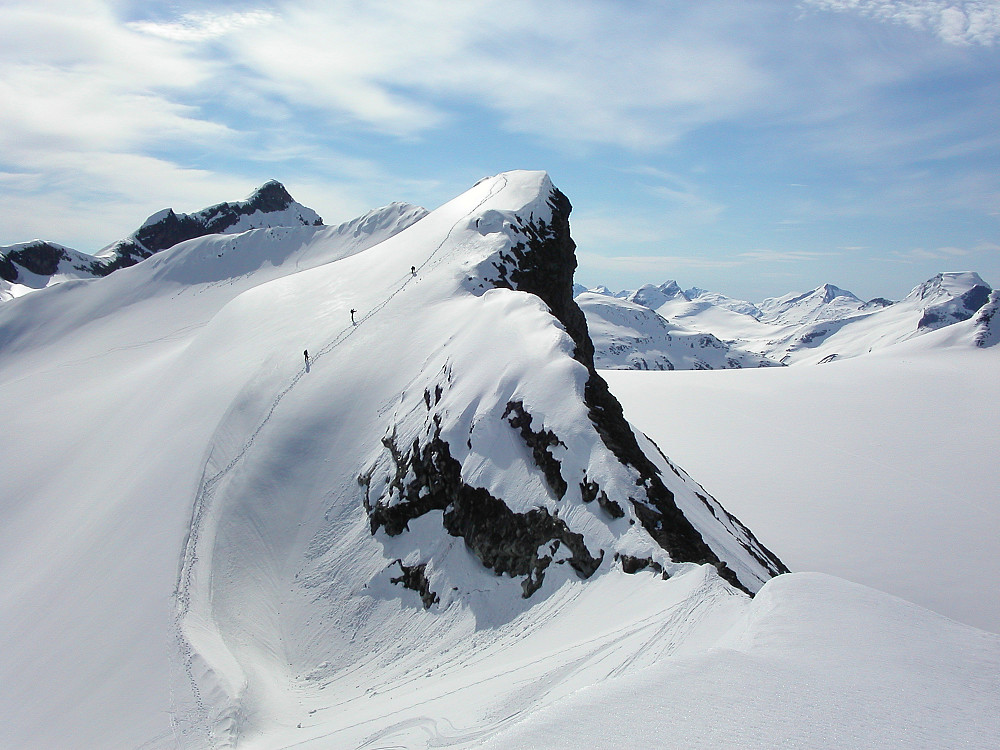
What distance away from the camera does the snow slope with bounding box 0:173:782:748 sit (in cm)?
1276

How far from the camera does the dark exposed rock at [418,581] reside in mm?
16781

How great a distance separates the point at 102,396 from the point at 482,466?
120ft

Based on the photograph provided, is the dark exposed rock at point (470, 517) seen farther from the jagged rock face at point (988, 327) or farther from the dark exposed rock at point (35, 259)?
the dark exposed rock at point (35, 259)

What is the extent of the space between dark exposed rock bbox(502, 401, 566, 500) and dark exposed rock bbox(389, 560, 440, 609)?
5.27 meters

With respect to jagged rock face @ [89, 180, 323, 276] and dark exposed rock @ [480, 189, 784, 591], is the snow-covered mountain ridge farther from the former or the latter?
dark exposed rock @ [480, 189, 784, 591]

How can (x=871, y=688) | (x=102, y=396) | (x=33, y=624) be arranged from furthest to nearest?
(x=102, y=396)
(x=33, y=624)
(x=871, y=688)

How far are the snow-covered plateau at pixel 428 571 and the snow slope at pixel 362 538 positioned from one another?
0.10 m

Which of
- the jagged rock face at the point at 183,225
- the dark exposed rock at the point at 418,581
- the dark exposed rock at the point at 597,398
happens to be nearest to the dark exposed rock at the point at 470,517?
the dark exposed rock at the point at 418,581

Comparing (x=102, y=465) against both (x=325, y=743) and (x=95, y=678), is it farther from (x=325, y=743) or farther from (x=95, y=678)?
(x=325, y=743)

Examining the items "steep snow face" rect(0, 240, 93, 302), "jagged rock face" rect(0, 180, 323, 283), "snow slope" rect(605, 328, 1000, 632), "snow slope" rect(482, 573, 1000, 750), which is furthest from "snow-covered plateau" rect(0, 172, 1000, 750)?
"steep snow face" rect(0, 240, 93, 302)

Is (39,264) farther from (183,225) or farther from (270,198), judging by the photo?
(270,198)

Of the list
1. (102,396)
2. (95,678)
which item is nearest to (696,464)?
(95,678)

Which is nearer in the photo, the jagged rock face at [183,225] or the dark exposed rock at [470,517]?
the dark exposed rock at [470,517]

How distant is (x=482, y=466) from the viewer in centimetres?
1755
